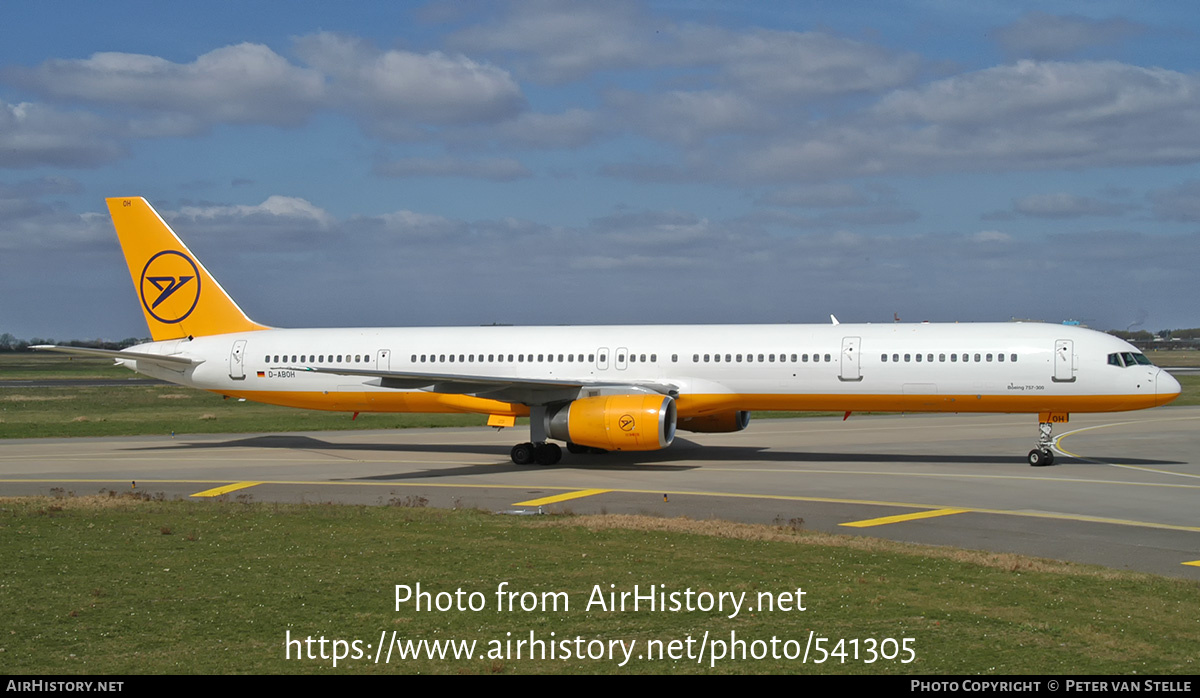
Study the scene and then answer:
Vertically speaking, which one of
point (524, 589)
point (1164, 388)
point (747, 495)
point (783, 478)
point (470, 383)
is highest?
point (470, 383)

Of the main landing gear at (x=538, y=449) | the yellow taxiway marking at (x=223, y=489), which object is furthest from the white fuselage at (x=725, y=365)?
the yellow taxiway marking at (x=223, y=489)

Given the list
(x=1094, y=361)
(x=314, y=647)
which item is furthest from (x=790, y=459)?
(x=314, y=647)

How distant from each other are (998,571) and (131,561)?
39.6 ft

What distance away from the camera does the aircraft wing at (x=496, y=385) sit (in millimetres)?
28688

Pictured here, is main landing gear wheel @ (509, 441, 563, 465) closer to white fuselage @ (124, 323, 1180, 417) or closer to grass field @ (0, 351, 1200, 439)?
white fuselage @ (124, 323, 1180, 417)

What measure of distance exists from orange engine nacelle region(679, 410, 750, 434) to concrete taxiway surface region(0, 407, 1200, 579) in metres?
0.81

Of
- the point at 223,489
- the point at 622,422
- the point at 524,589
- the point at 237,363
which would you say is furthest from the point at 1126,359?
the point at 237,363

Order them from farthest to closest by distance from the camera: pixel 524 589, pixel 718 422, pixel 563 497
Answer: pixel 718 422 < pixel 563 497 < pixel 524 589

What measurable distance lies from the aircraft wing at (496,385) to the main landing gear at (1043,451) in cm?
1018

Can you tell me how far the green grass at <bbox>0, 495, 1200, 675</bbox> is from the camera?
9688mm

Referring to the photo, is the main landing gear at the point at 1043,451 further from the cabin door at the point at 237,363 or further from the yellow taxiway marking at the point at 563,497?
the cabin door at the point at 237,363

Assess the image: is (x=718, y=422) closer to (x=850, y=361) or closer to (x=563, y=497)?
(x=850, y=361)

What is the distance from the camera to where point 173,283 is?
36281mm

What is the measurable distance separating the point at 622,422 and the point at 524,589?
1460 centimetres
